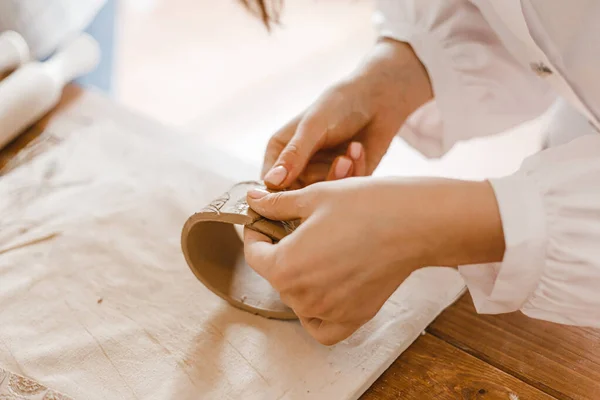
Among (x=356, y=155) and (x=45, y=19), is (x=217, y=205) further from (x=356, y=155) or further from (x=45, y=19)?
(x=45, y=19)

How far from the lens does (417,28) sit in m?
0.74

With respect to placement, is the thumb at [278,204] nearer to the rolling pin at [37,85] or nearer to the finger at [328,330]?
the finger at [328,330]

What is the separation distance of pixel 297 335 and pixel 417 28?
0.41 meters

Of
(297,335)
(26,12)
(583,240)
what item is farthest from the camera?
(26,12)

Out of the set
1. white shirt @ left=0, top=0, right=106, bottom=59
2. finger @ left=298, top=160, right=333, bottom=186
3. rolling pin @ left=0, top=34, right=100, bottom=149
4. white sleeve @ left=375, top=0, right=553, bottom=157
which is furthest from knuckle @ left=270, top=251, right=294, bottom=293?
Answer: white shirt @ left=0, top=0, right=106, bottom=59

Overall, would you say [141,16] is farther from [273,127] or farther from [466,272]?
[466,272]

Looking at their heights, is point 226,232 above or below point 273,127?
above

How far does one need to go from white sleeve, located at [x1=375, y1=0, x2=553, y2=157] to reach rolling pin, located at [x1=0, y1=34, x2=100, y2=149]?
50 centimetres

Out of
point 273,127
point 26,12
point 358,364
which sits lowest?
point 273,127

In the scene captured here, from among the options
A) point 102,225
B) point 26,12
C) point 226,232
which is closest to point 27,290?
point 102,225

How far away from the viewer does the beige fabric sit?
1.79 ft

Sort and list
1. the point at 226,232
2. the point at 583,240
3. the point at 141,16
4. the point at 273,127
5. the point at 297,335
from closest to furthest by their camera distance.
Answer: the point at 583,240 → the point at 297,335 → the point at 226,232 → the point at 273,127 → the point at 141,16

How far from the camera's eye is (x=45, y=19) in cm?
90

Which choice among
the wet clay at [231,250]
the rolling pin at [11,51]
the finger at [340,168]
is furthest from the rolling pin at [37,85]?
the finger at [340,168]
